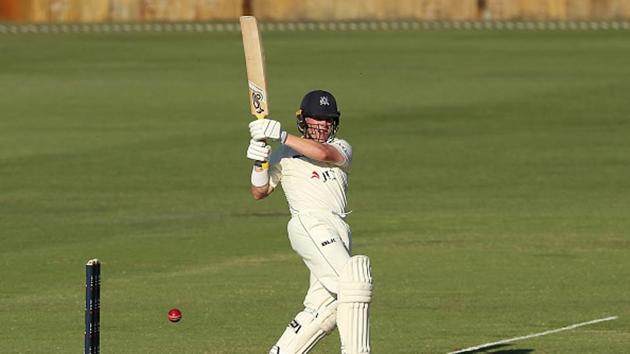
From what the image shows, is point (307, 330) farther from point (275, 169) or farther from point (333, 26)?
point (333, 26)

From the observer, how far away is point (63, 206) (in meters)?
21.8

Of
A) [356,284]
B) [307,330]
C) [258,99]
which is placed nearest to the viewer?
[356,284]

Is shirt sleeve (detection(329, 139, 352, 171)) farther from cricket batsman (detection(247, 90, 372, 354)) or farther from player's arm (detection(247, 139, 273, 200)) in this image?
player's arm (detection(247, 139, 273, 200))

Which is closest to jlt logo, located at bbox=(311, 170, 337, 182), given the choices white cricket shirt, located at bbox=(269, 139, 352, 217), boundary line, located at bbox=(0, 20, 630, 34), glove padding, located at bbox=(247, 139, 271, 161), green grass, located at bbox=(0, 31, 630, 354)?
white cricket shirt, located at bbox=(269, 139, 352, 217)

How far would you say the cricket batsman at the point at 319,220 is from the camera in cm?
1142

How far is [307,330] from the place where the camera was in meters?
11.8

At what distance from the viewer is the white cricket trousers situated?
1165 cm

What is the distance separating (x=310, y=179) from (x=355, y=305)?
1006 millimetres

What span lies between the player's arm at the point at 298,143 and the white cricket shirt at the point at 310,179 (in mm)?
100

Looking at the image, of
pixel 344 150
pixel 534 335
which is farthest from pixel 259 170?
pixel 534 335

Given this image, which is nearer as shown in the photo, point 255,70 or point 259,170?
point 259,170

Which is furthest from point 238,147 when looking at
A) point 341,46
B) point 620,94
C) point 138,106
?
point 341,46

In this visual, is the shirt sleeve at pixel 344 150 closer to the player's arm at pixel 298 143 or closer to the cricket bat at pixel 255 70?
the player's arm at pixel 298 143

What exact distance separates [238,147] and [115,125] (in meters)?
2.89
